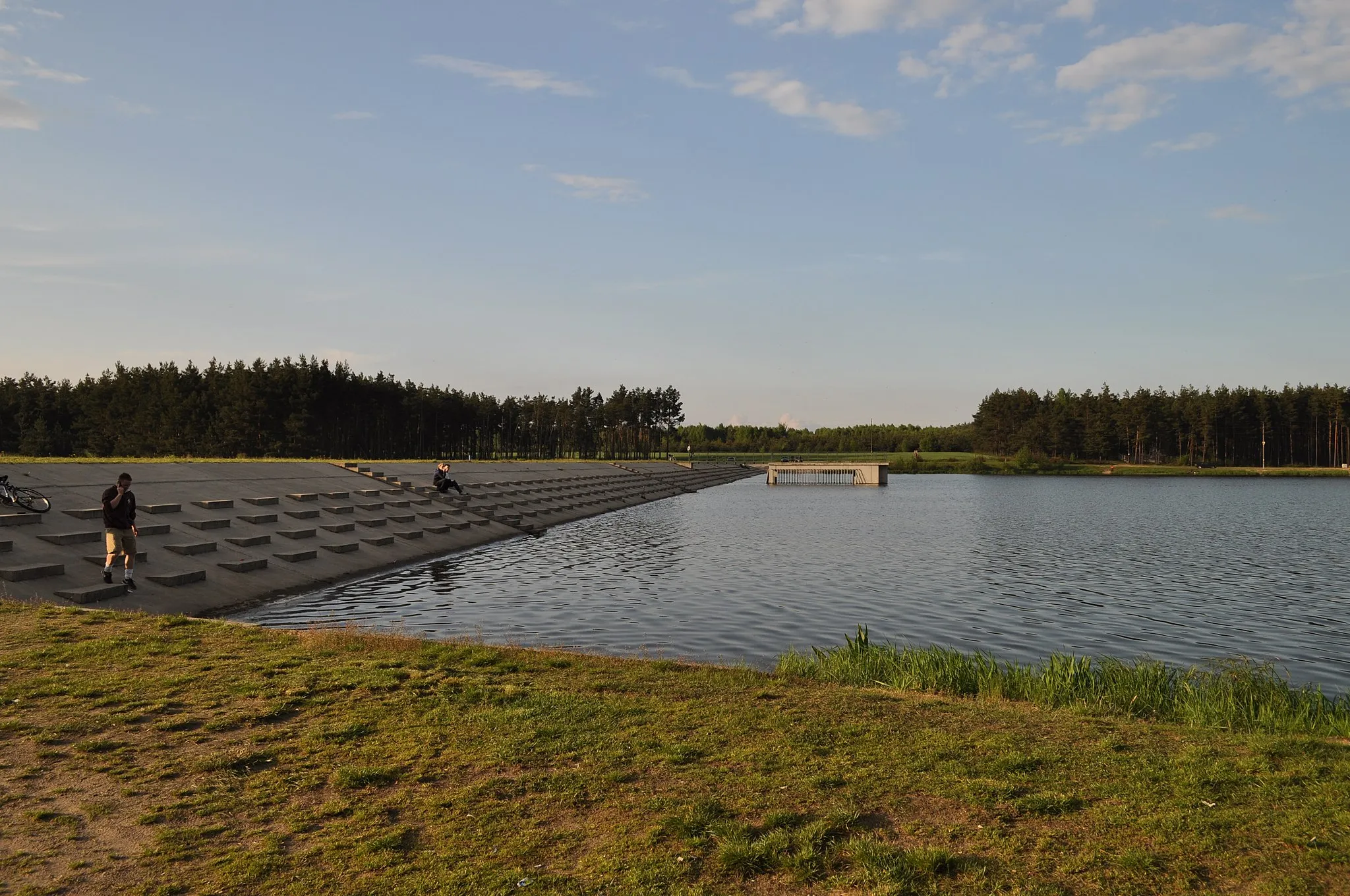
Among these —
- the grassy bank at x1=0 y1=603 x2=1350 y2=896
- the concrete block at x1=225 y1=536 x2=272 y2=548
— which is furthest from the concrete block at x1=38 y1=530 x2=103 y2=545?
the grassy bank at x1=0 y1=603 x2=1350 y2=896

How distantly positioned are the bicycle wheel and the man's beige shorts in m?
6.63

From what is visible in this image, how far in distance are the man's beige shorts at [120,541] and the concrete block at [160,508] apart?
8.98 meters

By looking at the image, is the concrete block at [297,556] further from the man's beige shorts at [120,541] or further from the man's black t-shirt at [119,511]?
the man's black t-shirt at [119,511]

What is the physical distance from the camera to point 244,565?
3017 cm

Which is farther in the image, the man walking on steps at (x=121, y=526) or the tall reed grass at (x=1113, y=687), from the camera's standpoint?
the man walking on steps at (x=121, y=526)

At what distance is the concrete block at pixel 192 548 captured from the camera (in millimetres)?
29516

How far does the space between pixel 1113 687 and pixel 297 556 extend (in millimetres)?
29015

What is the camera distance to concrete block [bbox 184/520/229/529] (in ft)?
108

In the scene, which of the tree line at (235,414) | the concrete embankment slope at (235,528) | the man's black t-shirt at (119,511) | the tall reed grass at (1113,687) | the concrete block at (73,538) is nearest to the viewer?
the tall reed grass at (1113,687)

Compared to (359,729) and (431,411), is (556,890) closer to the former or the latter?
(359,729)

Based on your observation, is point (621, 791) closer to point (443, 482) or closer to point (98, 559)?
point (98, 559)

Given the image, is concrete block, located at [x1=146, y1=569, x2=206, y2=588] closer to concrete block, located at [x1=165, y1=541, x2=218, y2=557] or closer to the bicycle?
concrete block, located at [x1=165, y1=541, x2=218, y2=557]

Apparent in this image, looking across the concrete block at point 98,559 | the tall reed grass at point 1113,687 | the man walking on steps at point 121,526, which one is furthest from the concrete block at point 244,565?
the tall reed grass at point 1113,687

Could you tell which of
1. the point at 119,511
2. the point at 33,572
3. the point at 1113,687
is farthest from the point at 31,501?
the point at 1113,687
